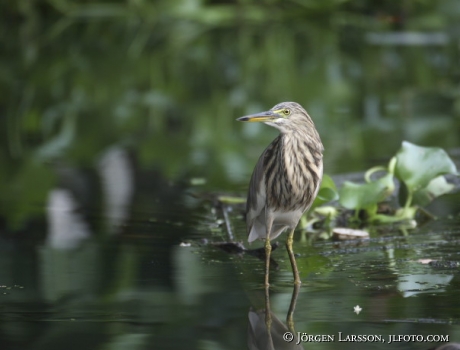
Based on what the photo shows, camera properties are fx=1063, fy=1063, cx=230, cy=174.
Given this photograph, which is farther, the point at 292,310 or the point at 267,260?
the point at 267,260

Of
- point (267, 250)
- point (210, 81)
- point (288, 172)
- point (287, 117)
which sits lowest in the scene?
point (267, 250)

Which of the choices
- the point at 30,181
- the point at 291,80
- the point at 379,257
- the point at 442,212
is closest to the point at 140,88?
the point at 291,80

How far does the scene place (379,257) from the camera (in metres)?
4.74

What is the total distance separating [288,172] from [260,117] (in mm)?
309

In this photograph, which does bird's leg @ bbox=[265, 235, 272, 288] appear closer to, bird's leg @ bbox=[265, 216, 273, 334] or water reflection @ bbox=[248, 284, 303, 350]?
bird's leg @ bbox=[265, 216, 273, 334]

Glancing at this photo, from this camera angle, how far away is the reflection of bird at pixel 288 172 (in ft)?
14.4

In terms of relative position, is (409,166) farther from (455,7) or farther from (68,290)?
(455,7)

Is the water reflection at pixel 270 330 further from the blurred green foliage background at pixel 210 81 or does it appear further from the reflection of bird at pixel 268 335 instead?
the blurred green foliage background at pixel 210 81

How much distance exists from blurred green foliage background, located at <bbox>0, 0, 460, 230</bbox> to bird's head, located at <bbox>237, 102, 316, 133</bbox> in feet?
6.86

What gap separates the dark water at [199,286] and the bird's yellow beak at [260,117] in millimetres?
679

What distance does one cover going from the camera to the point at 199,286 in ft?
14.3

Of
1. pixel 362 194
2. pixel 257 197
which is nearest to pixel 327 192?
pixel 362 194

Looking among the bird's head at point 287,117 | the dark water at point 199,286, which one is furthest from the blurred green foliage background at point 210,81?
the bird's head at point 287,117

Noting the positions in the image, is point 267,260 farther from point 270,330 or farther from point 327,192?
point 327,192
